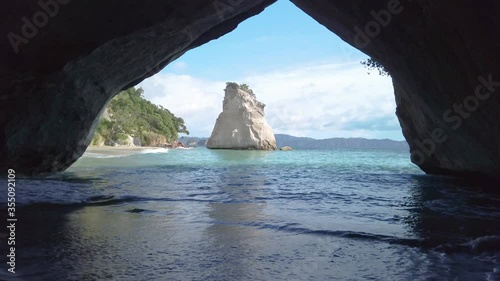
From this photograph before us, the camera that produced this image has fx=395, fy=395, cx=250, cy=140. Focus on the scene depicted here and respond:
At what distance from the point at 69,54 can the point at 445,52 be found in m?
8.42

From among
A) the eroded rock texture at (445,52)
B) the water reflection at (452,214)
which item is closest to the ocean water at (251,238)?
the water reflection at (452,214)

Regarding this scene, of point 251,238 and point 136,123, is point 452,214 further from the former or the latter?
point 136,123

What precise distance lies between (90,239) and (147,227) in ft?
3.14

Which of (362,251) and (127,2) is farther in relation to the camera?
(127,2)

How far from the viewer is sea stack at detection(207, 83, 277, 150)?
82.6m

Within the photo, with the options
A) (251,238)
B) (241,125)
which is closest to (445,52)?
(251,238)

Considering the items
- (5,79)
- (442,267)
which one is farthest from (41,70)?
(442,267)

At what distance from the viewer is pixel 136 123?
67250 mm

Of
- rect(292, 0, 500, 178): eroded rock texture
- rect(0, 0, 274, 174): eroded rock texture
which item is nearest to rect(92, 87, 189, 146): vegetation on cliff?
rect(0, 0, 274, 174): eroded rock texture

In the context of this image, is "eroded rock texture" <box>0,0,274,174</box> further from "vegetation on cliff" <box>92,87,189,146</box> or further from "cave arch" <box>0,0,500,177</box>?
"vegetation on cliff" <box>92,87,189,146</box>

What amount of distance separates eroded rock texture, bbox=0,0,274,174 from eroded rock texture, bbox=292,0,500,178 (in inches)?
134

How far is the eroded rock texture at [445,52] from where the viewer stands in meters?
6.07

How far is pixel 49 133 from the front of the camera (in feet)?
36.2

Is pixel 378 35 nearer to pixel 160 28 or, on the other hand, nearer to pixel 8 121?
pixel 160 28
